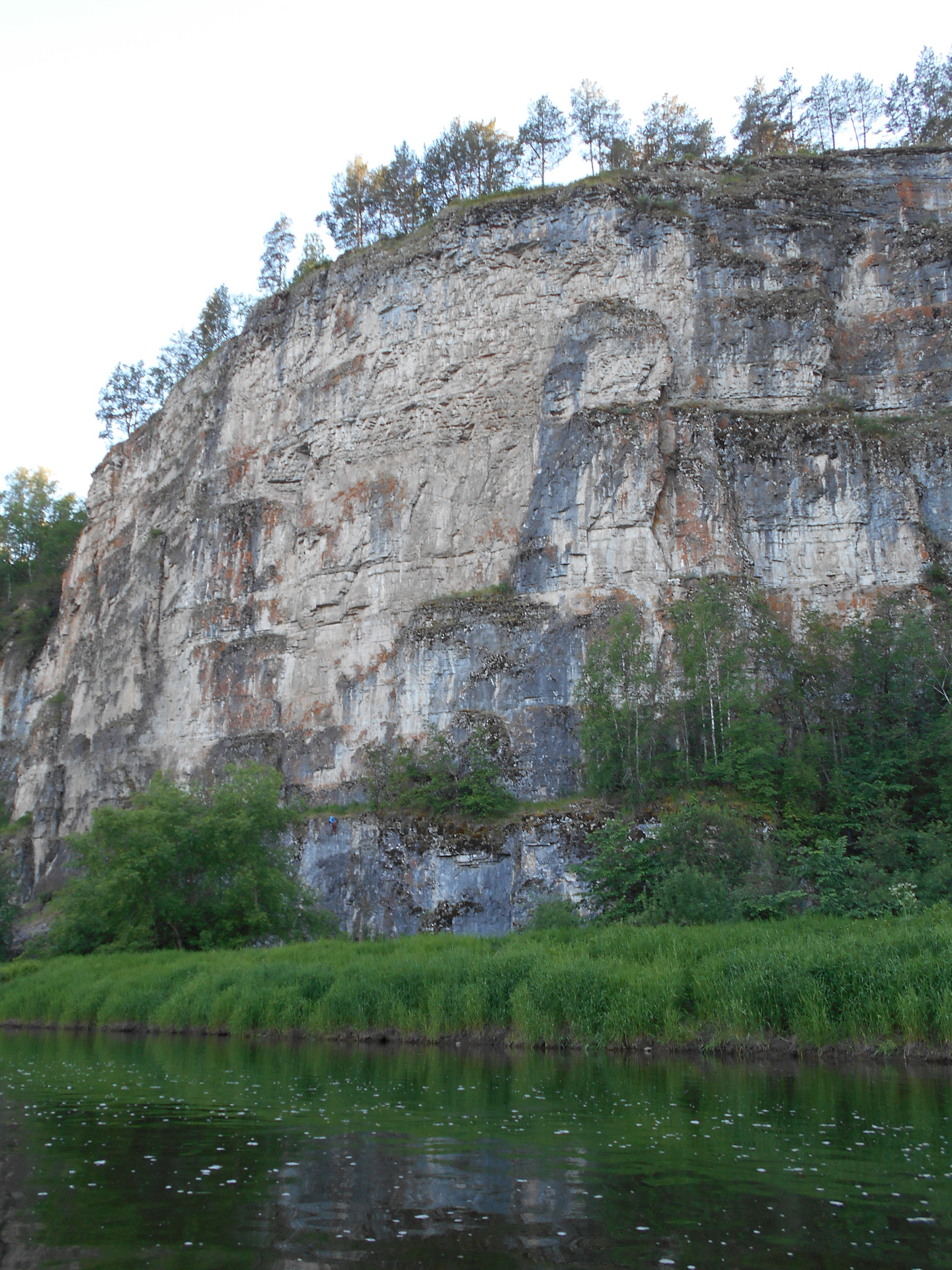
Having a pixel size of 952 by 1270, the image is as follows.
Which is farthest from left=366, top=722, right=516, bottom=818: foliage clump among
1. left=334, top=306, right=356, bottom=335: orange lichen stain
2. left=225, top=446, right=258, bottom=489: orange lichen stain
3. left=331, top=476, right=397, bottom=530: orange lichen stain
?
left=334, top=306, right=356, bottom=335: orange lichen stain

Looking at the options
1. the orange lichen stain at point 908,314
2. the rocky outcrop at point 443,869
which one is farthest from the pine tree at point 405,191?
the rocky outcrop at point 443,869

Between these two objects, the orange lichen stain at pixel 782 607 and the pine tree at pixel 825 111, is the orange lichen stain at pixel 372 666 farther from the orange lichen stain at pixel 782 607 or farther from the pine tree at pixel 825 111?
the pine tree at pixel 825 111

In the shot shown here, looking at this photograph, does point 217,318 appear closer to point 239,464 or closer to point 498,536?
point 239,464

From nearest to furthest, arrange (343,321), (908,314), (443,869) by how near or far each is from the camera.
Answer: (443,869) < (908,314) < (343,321)

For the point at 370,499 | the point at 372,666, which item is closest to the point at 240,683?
the point at 372,666

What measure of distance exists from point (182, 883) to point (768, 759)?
53.9 ft

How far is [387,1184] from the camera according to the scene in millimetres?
7941

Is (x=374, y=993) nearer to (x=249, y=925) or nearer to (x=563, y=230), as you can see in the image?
(x=249, y=925)

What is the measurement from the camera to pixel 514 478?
3744 centimetres

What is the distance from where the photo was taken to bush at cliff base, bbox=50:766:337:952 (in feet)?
84.1

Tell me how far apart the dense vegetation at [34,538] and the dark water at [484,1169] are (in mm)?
51010

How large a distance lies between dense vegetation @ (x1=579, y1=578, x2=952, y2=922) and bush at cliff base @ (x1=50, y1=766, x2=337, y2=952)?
29.2 feet

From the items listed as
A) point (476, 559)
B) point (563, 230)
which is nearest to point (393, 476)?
point (476, 559)

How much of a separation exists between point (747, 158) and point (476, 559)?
70.5 feet
